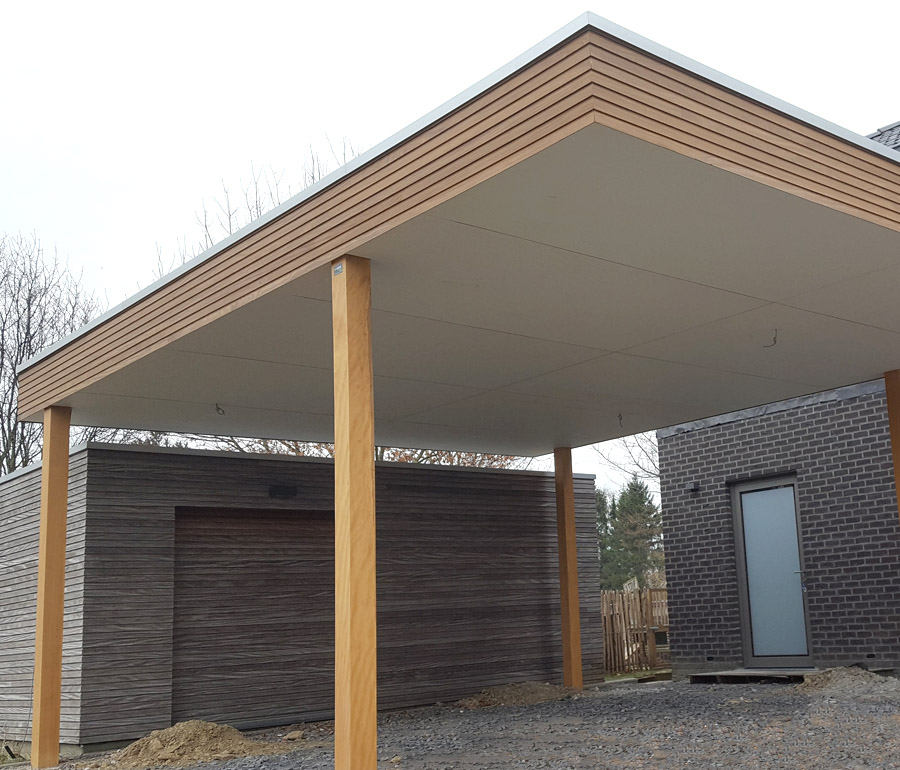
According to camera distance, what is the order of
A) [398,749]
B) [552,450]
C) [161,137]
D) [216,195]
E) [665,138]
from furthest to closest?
[161,137], [216,195], [552,450], [398,749], [665,138]

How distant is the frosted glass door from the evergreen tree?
1920 centimetres

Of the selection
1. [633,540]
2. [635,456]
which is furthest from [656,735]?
[633,540]

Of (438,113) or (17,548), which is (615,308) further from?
(17,548)

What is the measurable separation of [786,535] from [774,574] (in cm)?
47

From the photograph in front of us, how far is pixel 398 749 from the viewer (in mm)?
7031

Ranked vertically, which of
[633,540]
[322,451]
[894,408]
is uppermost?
[322,451]

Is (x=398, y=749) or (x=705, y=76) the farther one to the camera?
(x=398, y=749)

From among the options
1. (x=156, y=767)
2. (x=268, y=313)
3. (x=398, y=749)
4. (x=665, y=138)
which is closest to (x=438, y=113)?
(x=665, y=138)

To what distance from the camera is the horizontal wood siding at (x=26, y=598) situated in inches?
332

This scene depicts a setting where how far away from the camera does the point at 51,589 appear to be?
798 cm

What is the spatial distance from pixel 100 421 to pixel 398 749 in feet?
13.8

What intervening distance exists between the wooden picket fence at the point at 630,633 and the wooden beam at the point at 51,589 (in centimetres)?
902

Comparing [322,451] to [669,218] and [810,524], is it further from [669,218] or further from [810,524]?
[669,218]

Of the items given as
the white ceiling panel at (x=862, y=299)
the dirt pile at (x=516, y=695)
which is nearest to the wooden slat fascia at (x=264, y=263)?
the white ceiling panel at (x=862, y=299)
